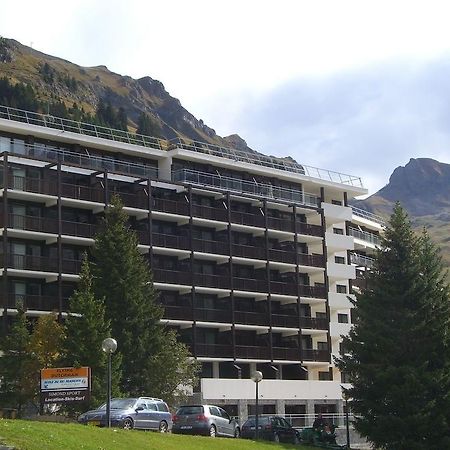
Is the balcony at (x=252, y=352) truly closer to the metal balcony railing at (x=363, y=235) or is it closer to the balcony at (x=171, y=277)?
the balcony at (x=171, y=277)

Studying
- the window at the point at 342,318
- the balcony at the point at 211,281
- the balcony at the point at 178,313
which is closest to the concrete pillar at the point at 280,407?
the balcony at the point at 178,313

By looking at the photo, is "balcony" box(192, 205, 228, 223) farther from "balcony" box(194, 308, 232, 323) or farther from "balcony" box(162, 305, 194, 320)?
"balcony" box(162, 305, 194, 320)

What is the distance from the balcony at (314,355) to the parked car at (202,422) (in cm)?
3887

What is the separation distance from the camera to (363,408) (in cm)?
4722

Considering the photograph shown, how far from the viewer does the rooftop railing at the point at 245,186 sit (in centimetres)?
7956

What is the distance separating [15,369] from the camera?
178 feet

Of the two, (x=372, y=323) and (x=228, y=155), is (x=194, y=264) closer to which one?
(x=228, y=155)

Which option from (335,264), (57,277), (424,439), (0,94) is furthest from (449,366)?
(0,94)

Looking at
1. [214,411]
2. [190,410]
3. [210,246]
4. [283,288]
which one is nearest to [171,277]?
[210,246]

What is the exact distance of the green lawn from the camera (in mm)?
25984

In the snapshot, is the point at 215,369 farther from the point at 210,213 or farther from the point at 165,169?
the point at 165,169

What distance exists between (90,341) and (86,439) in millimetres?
25092

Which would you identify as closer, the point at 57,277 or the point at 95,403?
the point at 95,403

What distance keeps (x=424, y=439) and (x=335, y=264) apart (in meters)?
43.7
